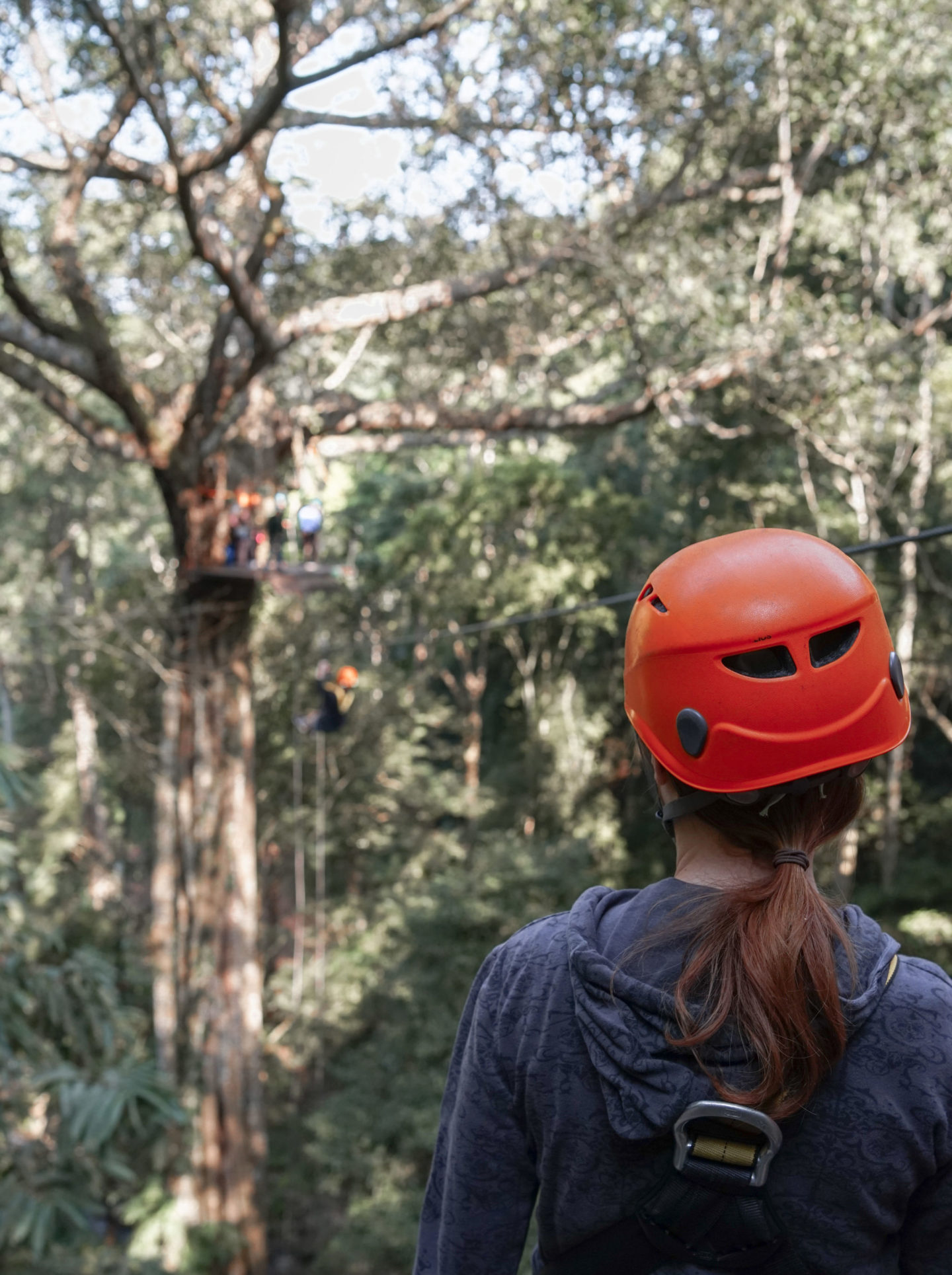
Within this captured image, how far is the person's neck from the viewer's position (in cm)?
91

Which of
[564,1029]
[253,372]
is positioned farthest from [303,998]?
[564,1029]

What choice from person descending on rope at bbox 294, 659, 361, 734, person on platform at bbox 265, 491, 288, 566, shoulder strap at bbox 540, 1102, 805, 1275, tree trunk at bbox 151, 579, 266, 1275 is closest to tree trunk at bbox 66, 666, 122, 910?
person descending on rope at bbox 294, 659, 361, 734

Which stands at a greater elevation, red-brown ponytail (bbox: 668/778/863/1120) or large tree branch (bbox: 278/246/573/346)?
large tree branch (bbox: 278/246/573/346)

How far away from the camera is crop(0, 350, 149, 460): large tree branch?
7.28m

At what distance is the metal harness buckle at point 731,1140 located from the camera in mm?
760

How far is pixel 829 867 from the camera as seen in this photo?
38.2 feet

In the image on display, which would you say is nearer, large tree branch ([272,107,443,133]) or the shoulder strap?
the shoulder strap

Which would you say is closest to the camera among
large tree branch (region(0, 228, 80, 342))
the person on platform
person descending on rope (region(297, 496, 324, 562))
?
large tree branch (region(0, 228, 80, 342))

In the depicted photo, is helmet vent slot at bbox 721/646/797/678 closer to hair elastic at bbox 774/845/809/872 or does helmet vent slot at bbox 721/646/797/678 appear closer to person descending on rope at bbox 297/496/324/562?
hair elastic at bbox 774/845/809/872

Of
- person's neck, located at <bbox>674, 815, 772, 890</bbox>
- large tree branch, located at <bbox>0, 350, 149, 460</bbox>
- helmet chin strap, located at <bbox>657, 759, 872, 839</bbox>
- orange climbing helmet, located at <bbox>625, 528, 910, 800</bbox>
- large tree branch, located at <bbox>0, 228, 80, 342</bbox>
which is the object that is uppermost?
large tree branch, located at <bbox>0, 228, 80, 342</bbox>

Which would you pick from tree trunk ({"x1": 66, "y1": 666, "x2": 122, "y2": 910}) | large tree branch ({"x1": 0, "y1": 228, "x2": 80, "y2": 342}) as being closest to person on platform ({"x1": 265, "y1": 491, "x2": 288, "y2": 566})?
large tree branch ({"x1": 0, "y1": 228, "x2": 80, "y2": 342})

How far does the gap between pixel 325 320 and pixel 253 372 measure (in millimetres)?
669

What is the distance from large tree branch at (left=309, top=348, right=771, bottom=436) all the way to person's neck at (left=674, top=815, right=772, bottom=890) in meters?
8.29

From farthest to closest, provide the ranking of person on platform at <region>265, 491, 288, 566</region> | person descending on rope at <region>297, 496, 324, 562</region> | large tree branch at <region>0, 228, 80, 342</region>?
person on platform at <region>265, 491, 288, 566</region> < person descending on rope at <region>297, 496, 324, 562</region> < large tree branch at <region>0, 228, 80, 342</region>
